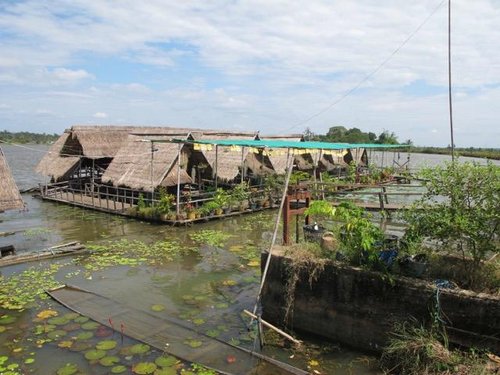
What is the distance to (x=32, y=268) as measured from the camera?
1118 centimetres

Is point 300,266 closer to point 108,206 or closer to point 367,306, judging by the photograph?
point 367,306

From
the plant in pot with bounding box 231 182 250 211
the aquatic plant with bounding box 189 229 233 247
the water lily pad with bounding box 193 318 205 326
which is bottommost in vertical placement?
the water lily pad with bounding box 193 318 205 326

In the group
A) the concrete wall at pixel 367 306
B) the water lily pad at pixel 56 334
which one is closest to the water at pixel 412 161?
the concrete wall at pixel 367 306

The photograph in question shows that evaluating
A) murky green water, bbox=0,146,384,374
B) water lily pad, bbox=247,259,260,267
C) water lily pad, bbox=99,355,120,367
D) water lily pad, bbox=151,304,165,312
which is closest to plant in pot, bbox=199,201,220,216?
murky green water, bbox=0,146,384,374

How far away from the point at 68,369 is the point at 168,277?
4343 mm

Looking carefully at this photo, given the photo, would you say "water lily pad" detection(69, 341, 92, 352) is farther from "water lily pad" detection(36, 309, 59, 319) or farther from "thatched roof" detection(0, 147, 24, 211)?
"thatched roof" detection(0, 147, 24, 211)

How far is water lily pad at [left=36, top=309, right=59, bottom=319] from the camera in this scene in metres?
8.24

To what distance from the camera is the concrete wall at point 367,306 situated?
602 centimetres

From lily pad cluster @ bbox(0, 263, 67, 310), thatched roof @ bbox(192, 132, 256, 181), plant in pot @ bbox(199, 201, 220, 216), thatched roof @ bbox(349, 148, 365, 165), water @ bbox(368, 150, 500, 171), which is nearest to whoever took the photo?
water @ bbox(368, 150, 500, 171)

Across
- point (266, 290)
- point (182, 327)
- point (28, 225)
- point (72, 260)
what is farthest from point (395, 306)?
point (28, 225)

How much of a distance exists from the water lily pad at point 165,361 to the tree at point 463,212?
4.19m

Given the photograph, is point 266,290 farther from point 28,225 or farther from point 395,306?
point 28,225

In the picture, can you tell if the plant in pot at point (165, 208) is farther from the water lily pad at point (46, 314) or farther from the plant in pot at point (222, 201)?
the water lily pad at point (46, 314)

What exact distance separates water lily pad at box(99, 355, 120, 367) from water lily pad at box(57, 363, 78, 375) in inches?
14.6
